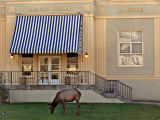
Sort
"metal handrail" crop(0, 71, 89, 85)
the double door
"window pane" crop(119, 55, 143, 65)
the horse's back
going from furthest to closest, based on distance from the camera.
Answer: "window pane" crop(119, 55, 143, 65)
the double door
"metal handrail" crop(0, 71, 89, 85)
the horse's back

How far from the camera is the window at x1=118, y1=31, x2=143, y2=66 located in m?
25.0

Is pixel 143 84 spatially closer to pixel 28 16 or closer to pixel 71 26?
pixel 71 26

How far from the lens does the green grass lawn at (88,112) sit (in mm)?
16109

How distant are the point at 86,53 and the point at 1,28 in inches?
229

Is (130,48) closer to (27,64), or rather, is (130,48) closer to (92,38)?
(92,38)

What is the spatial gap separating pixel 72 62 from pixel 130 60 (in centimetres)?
375

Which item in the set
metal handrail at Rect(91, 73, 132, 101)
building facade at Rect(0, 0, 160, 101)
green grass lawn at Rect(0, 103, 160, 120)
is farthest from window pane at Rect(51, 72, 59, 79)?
green grass lawn at Rect(0, 103, 160, 120)

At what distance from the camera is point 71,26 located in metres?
23.5

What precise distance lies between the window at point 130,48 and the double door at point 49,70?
4.01m

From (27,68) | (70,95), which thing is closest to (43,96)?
(27,68)

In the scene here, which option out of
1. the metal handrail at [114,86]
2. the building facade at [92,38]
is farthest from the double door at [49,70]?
the metal handrail at [114,86]

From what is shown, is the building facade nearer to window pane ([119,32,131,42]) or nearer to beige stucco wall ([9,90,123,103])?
window pane ([119,32,131,42])

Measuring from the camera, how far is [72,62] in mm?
24328

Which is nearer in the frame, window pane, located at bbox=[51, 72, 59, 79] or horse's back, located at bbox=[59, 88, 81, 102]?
horse's back, located at bbox=[59, 88, 81, 102]
